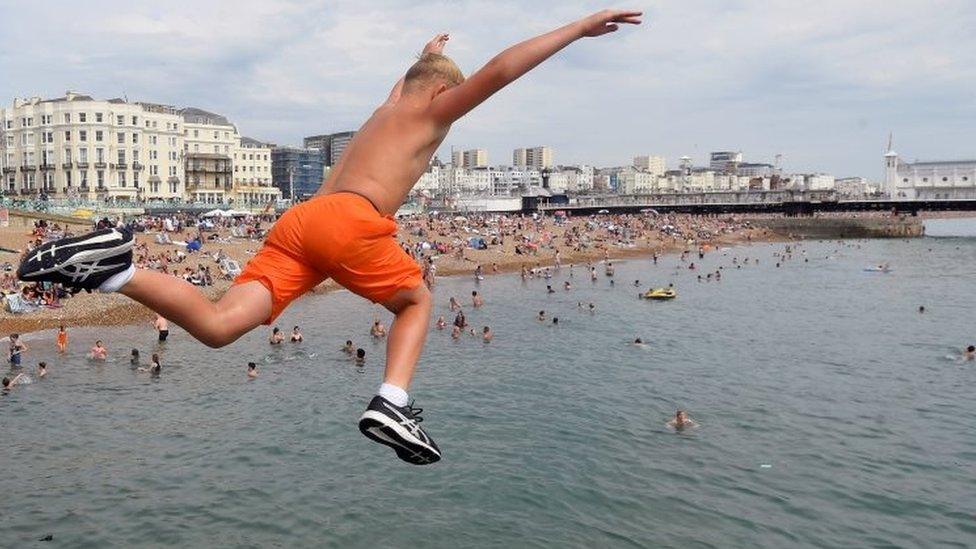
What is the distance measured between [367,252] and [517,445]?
1628 cm

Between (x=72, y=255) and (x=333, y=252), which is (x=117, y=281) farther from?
(x=333, y=252)

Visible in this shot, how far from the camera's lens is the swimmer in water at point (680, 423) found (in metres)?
21.2

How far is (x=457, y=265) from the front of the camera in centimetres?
6359

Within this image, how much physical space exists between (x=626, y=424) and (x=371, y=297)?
1830 cm

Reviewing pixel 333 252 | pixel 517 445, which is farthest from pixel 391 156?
pixel 517 445

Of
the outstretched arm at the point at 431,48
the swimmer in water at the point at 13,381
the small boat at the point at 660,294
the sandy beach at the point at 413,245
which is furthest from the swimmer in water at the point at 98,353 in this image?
the small boat at the point at 660,294

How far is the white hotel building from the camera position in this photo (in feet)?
273

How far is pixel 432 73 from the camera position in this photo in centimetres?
442

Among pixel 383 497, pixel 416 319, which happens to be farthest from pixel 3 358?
pixel 416 319

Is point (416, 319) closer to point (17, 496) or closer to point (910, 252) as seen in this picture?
point (17, 496)

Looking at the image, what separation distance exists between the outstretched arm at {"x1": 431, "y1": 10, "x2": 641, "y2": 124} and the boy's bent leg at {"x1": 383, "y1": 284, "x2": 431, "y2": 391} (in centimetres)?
113

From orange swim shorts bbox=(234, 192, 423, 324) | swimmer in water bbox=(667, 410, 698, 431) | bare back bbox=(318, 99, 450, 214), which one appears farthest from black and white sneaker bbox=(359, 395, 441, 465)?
swimmer in water bbox=(667, 410, 698, 431)

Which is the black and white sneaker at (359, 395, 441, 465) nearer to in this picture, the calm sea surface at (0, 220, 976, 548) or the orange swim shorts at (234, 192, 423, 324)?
the orange swim shorts at (234, 192, 423, 324)

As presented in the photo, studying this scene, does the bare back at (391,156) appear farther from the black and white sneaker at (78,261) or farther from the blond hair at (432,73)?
the black and white sneaker at (78,261)
